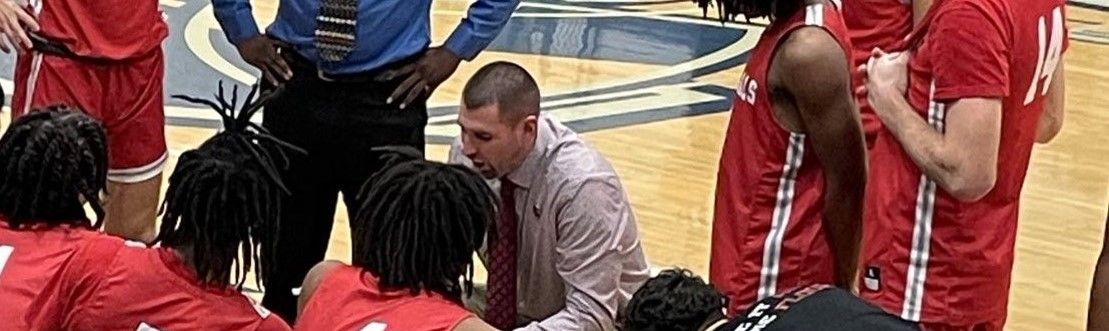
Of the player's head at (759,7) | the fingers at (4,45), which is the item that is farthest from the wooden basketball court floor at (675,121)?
the player's head at (759,7)

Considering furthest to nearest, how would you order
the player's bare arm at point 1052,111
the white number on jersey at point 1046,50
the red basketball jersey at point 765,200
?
the player's bare arm at point 1052,111 → the red basketball jersey at point 765,200 → the white number on jersey at point 1046,50

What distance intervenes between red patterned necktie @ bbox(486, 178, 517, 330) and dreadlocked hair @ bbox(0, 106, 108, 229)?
80cm

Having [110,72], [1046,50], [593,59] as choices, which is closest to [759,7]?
[1046,50]

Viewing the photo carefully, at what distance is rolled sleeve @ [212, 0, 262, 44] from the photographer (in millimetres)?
3719

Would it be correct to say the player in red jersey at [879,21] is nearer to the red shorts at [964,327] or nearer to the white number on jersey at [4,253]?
the red shorts at [964,327]

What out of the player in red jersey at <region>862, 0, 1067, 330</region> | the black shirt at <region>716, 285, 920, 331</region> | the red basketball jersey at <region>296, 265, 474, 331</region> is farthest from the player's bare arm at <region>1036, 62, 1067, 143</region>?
the black shirt at <region>716, 285, 920, 331</region>

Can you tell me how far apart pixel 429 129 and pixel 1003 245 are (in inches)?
134

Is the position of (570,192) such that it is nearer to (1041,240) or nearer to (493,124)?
(493,124)

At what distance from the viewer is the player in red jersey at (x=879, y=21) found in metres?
3.87

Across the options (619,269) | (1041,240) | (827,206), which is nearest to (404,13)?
(619,269)

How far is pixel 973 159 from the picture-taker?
2.79 meters

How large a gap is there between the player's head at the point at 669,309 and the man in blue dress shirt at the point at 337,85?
4.12 ft

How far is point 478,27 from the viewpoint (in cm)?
373

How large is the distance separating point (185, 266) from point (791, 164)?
95 cm
